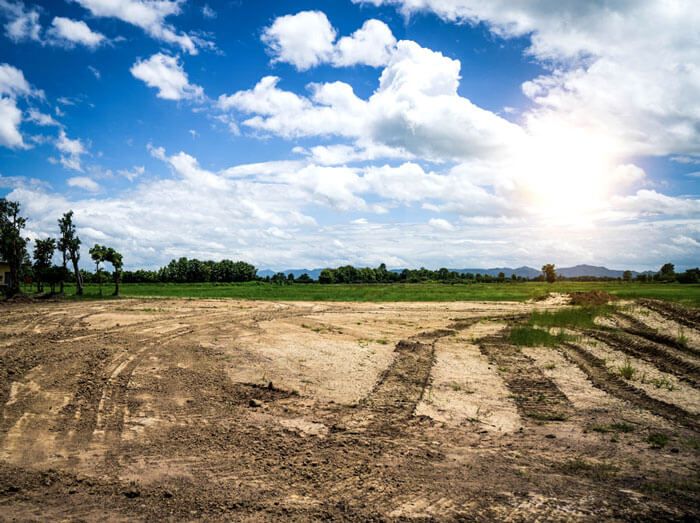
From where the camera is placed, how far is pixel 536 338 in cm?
1945

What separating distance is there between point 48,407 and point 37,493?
4185 mm

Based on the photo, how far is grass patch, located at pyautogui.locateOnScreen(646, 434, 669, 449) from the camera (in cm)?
736

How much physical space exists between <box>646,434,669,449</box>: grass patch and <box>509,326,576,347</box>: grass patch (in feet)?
35.4

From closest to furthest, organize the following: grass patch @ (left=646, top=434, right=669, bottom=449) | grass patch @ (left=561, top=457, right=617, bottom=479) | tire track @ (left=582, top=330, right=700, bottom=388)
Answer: grass patch @ (left=561, top=457, right=617, bottom=479) → grass patch @ (left=646, top=434, right=669, bottom=449) → tire track @ (left=582, top=330, right=700, bottom=388)

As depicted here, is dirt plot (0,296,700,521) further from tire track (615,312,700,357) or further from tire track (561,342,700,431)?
tire track (615,312,700,357)

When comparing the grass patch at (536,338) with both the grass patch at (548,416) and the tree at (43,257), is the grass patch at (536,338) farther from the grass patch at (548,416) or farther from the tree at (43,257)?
the tree at (43,257)

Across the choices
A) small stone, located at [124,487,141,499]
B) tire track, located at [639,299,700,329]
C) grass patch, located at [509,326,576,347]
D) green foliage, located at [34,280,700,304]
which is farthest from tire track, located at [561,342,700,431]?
green foliage, located at [34,280,700,304]

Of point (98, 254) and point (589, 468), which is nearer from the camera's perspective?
point (589, 468)

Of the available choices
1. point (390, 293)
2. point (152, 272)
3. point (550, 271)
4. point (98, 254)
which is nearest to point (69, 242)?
point (98, 254)

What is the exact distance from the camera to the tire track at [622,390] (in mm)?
9087

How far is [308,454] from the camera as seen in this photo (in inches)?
276

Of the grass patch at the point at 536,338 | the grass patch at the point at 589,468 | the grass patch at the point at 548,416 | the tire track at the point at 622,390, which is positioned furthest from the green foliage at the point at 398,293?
the grass patch at the point at 589,468

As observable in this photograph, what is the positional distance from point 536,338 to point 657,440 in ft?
40.4

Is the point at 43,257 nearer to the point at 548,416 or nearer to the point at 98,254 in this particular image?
→ the point at 98,254
